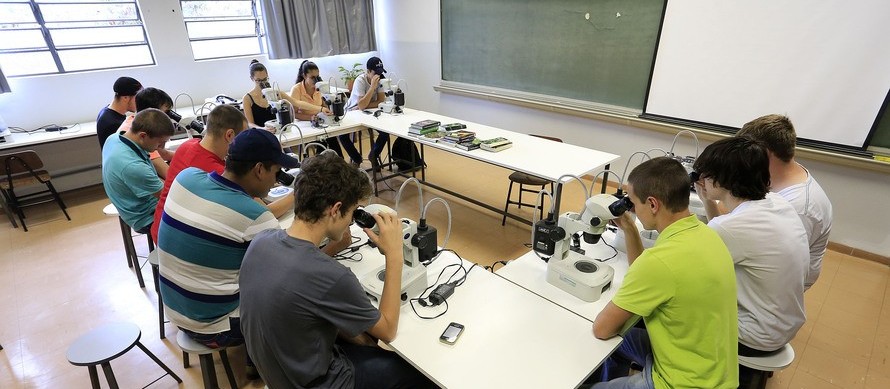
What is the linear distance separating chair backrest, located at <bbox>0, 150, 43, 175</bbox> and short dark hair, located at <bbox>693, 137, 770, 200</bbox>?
17.1ft

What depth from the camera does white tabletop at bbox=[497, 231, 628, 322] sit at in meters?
1.61

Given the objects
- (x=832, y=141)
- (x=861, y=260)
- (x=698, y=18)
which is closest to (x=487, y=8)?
(x=698, y=18)

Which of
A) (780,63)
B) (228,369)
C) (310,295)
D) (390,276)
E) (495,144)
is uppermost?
(780,63)

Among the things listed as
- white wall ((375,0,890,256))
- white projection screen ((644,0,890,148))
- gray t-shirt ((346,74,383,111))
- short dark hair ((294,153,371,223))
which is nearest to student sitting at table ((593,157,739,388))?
short dark hair ((294,153,371,223))

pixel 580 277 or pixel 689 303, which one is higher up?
pixel 689 303

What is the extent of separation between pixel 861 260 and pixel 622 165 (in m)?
2.00

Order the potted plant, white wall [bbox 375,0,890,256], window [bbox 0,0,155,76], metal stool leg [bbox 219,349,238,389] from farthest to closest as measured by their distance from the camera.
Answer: the potted plant < window [bbox 0,0,155,76] < white wall [bbox 375,0,890,256] < metal stool leg [bbox 219,349,238,389]

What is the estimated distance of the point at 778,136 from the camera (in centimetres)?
183

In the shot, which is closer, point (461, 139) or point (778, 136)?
point (778, 136)

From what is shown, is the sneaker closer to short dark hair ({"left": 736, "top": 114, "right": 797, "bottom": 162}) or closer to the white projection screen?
short dark hair ({"left": 736, "top": 114, "right": 797, "bottom": 162})

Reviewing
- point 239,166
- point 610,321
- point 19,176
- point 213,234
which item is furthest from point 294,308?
point 19,176

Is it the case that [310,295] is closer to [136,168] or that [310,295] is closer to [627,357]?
[627,357]

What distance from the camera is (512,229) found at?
3.73 m

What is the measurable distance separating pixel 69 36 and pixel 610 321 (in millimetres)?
6018
